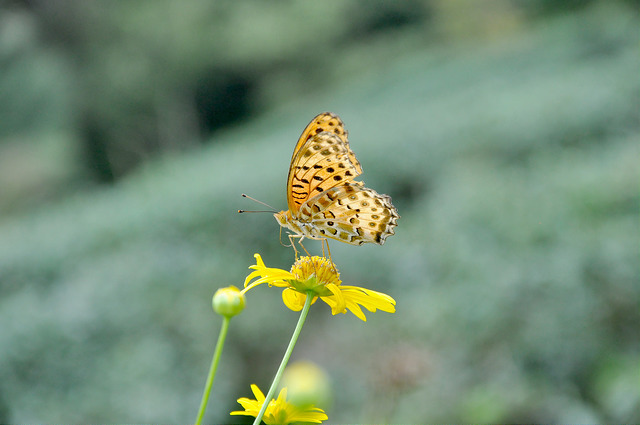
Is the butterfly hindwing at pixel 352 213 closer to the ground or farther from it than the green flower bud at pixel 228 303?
farther from it

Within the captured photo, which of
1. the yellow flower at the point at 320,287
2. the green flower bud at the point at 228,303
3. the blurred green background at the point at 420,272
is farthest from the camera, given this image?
the blurred green background at the point at 420,272

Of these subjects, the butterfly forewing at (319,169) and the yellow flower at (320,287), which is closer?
the yellow flower at (320,287)

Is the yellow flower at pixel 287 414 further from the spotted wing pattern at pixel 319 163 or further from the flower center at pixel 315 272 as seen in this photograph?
the spotted wing pattern at pixel 319 163

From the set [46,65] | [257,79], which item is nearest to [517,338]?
[46,65]

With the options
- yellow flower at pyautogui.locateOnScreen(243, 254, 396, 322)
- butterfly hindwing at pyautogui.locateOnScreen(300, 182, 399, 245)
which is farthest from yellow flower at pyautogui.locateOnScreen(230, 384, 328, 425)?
butterfly hindwing at pyautogui.locateOnScreen(300, 182, 399, 245)

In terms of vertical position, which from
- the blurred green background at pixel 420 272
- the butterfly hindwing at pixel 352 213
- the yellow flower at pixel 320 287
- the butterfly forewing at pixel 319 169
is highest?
the blurred green background at pixel 420 272

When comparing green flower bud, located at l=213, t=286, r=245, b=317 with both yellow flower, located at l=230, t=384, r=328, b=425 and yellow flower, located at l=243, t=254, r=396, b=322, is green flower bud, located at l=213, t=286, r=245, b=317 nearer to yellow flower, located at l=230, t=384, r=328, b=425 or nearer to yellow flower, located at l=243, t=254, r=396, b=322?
yellow flower, located at l=230, t=384, r=328, b=425

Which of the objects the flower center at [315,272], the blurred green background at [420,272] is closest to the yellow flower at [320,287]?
the flower center at [315,272]

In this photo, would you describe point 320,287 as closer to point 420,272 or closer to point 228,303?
point 228,303
